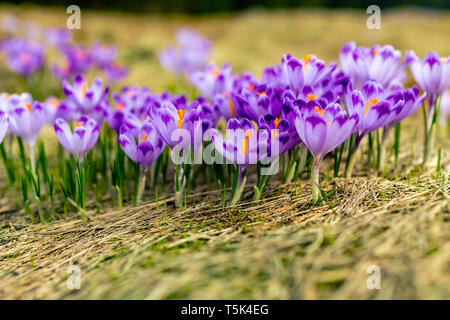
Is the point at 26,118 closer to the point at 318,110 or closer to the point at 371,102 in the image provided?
the point at 318,110

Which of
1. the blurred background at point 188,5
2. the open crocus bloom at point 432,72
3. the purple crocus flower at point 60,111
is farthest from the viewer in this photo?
the blurred background at point 188,5

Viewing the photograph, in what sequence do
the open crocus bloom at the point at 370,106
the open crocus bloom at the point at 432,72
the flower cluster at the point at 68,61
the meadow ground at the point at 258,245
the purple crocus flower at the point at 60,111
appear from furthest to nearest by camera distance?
the flower cluster at the point at 68,61, the purple crocus flower at the point at 60,111, the open crocus bloom at the point at 432,72, the open crocus bloom at the point at 370,106, the meadow ground at the point at 258,245

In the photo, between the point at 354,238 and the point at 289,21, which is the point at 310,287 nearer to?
the point at 354,238

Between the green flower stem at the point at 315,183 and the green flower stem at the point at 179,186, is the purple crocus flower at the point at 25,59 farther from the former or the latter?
the green flower stem at the point at 315,183

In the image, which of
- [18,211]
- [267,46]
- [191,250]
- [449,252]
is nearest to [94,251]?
[191,250]

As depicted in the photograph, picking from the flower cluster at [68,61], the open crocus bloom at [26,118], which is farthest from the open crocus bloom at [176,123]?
the flower cluster at [68,61]

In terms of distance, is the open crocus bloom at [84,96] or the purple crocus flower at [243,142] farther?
the open crocus bloom at [84,96]
